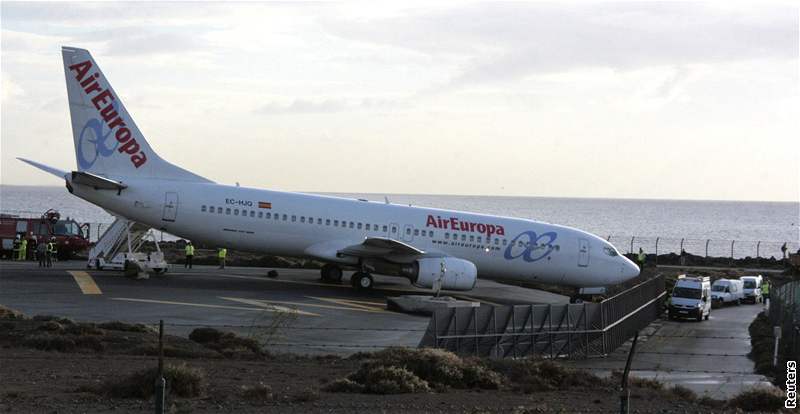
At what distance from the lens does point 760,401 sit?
56.0 ft

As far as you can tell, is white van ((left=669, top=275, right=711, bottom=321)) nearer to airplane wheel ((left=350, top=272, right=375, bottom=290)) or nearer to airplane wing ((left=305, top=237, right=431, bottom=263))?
airplane wing ((left=305, top=237, right=431, bottom=263))

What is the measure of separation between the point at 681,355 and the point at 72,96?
21.6 metres

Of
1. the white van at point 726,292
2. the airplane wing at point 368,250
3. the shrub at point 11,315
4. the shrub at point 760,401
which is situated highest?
the airplane wing at point 368,250

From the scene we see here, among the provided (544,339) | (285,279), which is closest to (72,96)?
(285,279)

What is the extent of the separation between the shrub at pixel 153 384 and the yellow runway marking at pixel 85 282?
17.0m

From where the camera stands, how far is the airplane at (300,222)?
35.3m

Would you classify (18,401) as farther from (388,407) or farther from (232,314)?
(232,314)

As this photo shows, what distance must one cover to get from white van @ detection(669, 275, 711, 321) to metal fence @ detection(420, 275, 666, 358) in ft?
30.8

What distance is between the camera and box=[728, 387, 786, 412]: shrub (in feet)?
55.8

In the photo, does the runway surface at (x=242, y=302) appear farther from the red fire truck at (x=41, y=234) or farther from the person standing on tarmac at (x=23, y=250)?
the red fire truck at (x=41, y=234)

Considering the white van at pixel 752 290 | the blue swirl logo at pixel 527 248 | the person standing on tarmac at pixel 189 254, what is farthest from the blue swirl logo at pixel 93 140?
the white van at pixel 752 290

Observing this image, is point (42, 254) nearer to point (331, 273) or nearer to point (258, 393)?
point (331, 273)

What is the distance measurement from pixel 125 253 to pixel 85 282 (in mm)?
4784

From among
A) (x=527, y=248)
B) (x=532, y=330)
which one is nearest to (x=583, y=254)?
(x=527, y=248)
